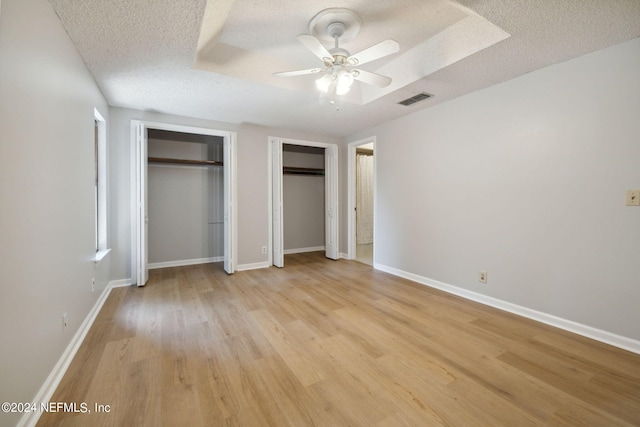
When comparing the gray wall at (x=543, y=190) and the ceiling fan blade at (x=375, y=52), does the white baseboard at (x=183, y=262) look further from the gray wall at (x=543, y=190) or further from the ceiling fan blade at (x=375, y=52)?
the ceiling fan blade at (x=375, y=52)

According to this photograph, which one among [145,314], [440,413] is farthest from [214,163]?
[440,413]

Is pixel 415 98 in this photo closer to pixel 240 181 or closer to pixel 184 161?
pixel 240 181

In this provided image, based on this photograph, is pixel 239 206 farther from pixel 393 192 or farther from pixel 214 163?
pixel 393 192

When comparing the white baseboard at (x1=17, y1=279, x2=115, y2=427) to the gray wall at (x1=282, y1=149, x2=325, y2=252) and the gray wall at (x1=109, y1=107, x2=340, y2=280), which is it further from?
the gray wall at (x1=282, y1=149, x2=325, y2=252)

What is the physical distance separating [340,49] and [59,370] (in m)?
3.06

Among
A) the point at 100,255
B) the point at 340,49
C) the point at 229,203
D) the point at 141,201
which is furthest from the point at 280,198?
the point at 340,49

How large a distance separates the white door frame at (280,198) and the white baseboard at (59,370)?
8.50 feet

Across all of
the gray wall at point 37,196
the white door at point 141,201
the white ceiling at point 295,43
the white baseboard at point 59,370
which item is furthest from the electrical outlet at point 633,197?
the white door at point 141,201

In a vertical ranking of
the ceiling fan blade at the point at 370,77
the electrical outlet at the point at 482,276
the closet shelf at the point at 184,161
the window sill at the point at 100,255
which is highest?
the ceiling fan blade at the point at 370,77

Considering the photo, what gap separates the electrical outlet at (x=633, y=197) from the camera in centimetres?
208

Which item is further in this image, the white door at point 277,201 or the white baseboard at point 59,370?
the white door at point 277,201

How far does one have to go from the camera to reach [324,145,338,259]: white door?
5359 mm

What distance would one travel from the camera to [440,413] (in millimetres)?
1481

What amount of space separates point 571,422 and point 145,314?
3478mm
